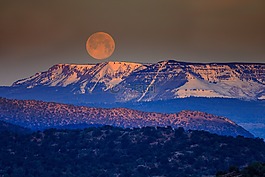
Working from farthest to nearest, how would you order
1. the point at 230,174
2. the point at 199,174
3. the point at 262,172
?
the point at 199,174, the point at 230,174, the point at 262,172

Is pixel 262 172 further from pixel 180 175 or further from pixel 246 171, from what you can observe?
pixel 180 175

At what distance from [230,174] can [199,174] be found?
6433cm

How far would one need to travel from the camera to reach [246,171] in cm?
12638

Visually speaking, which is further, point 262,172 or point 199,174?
point 199,174

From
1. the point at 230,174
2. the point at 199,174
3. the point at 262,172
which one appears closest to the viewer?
the point at 262,172

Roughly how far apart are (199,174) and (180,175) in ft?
11.5

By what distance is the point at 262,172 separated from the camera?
401 ft

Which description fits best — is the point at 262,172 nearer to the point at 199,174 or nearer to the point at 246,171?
the point at 246,171

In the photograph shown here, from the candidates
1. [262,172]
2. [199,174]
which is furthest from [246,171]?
[199,174]

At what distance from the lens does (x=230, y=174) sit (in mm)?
132750

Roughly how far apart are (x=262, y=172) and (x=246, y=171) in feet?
14.5

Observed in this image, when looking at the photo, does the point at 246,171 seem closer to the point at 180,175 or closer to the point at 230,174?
the point at 230,174

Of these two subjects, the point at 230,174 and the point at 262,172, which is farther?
the point at 230,174

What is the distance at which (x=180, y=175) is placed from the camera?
19762cm
